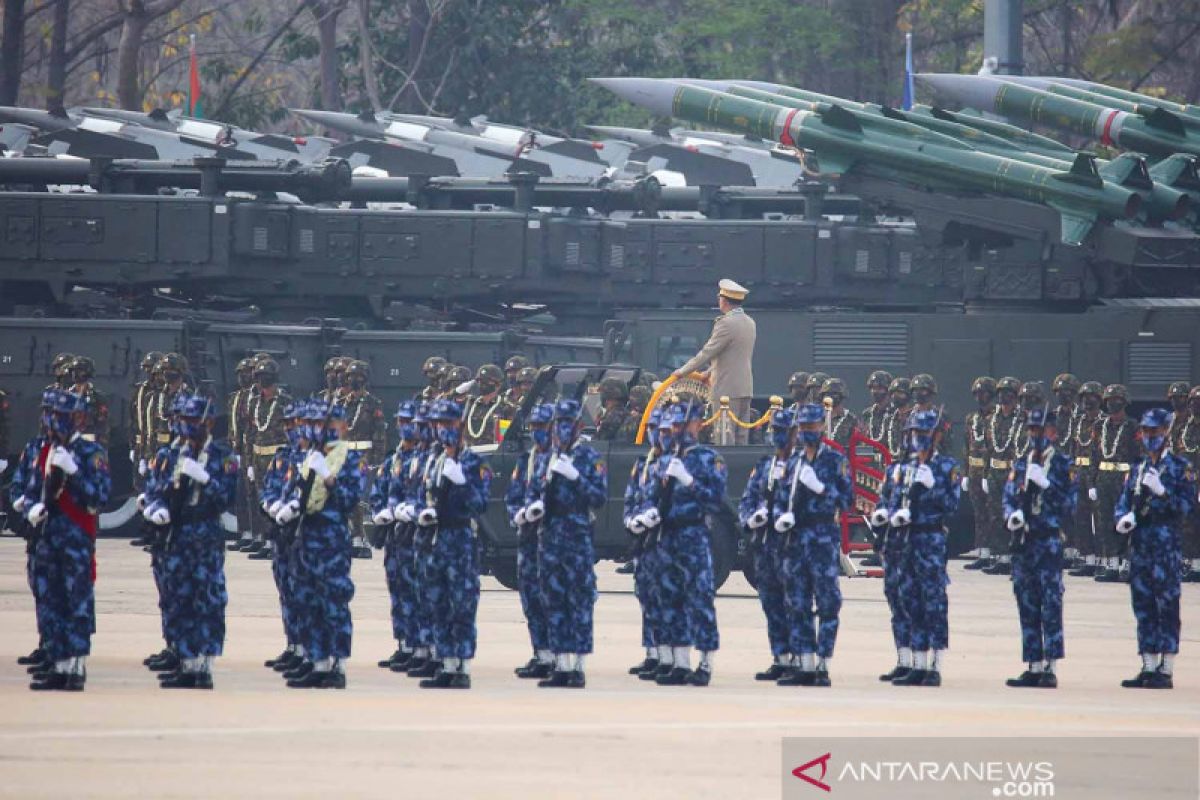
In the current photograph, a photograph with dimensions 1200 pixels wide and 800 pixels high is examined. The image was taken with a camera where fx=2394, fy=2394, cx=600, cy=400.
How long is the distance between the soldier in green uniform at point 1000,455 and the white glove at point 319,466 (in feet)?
32.6

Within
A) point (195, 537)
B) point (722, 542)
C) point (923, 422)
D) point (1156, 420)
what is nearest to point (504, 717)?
point (195, 537)

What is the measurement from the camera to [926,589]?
556 inches

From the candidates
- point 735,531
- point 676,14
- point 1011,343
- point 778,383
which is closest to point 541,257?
point 778,383

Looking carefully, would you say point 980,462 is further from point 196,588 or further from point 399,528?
point 196,588

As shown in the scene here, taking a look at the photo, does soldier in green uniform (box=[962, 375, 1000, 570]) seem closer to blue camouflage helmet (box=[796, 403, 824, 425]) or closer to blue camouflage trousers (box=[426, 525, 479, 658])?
blue camouflage helmet (box=[796, 403, 824, 425])

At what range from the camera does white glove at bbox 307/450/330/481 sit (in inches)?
541

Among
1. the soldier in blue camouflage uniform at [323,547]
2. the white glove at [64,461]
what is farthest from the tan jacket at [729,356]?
the white glove at [64,461]

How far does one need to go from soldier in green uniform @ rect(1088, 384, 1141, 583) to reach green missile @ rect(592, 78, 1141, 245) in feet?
18.1

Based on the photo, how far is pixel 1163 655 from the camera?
1430 centimetres

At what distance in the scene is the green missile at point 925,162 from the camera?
26.8 metres

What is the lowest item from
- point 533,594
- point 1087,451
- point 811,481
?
point 533,594

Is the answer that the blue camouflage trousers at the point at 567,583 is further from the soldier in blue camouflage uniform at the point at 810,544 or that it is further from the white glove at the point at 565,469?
the soldier in blue camouflage uniform at the point at 810,544

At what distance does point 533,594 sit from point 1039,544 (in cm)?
305

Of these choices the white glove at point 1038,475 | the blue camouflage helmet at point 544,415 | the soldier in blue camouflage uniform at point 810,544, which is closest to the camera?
the soldier in blue camouflage uniform at point 810,544
